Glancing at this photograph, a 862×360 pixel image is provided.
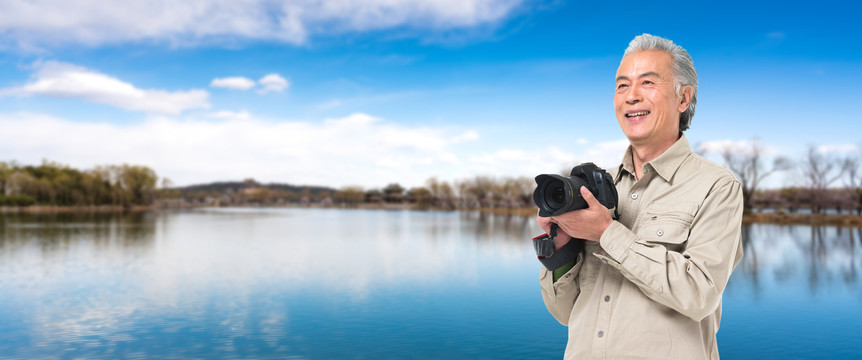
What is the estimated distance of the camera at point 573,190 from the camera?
1.48 m

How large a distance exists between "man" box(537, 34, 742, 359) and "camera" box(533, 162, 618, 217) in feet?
0.12

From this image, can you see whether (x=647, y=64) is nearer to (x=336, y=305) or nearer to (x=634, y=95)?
(x=634, y=95)

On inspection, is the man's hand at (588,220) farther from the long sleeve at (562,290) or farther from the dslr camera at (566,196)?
the long sleeve at (562,290)

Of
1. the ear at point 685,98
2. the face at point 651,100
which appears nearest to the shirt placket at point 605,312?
the face at point 651,100

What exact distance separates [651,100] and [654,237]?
0.44 meters

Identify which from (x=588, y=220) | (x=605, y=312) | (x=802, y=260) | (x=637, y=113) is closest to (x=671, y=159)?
(x=637, y=113)

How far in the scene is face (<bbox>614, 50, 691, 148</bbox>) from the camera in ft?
5.31

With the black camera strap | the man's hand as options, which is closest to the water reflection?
the black camera strap

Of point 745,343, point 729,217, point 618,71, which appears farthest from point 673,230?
point 745,343

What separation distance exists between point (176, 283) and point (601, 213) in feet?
51.3

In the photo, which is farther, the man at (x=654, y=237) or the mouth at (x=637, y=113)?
the mouth at (x=637, y=113)

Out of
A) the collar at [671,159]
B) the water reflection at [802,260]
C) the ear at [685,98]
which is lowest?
the water reflection at [802,260]

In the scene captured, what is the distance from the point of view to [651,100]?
1616mm

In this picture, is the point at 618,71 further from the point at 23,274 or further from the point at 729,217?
the point at 23,274
